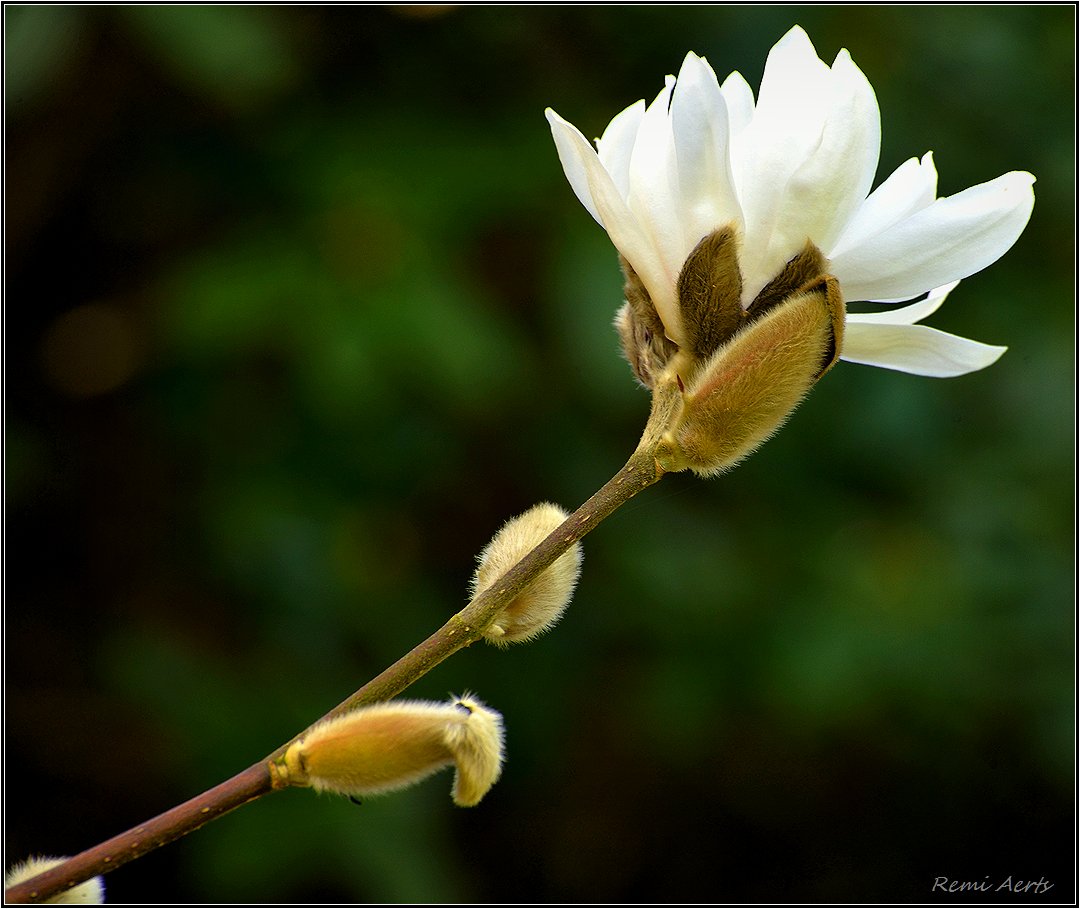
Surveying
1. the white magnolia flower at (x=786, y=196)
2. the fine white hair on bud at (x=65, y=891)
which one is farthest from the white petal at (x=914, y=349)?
the fine white hair on bud at (x=65, y=891)

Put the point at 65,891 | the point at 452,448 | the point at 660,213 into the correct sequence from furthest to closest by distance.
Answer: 1. the point at 452,448
2. the point at 660,213
3. the point at 65,891

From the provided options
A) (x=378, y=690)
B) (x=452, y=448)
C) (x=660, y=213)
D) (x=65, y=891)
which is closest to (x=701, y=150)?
(x=660, y=213)

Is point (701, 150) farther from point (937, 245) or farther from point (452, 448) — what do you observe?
point (452, 448)

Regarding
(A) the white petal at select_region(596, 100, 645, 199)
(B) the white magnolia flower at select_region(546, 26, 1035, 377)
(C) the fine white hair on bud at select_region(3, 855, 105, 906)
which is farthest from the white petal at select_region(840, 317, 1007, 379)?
(C) the fine white hair on bud at select_region(3, 855, 105, 906)

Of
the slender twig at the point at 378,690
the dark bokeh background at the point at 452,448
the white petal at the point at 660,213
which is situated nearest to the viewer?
the slender twig at the point at 378,690

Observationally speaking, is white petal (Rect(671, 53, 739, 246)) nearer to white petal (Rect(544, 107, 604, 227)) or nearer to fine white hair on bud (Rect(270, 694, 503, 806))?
white petal (Rect(544, 107, 604, 227))

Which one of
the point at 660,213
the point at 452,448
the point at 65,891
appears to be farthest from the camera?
the point at 452,448

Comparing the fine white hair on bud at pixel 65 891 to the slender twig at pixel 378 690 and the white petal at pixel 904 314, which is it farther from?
the white petal at pixel 904 314
